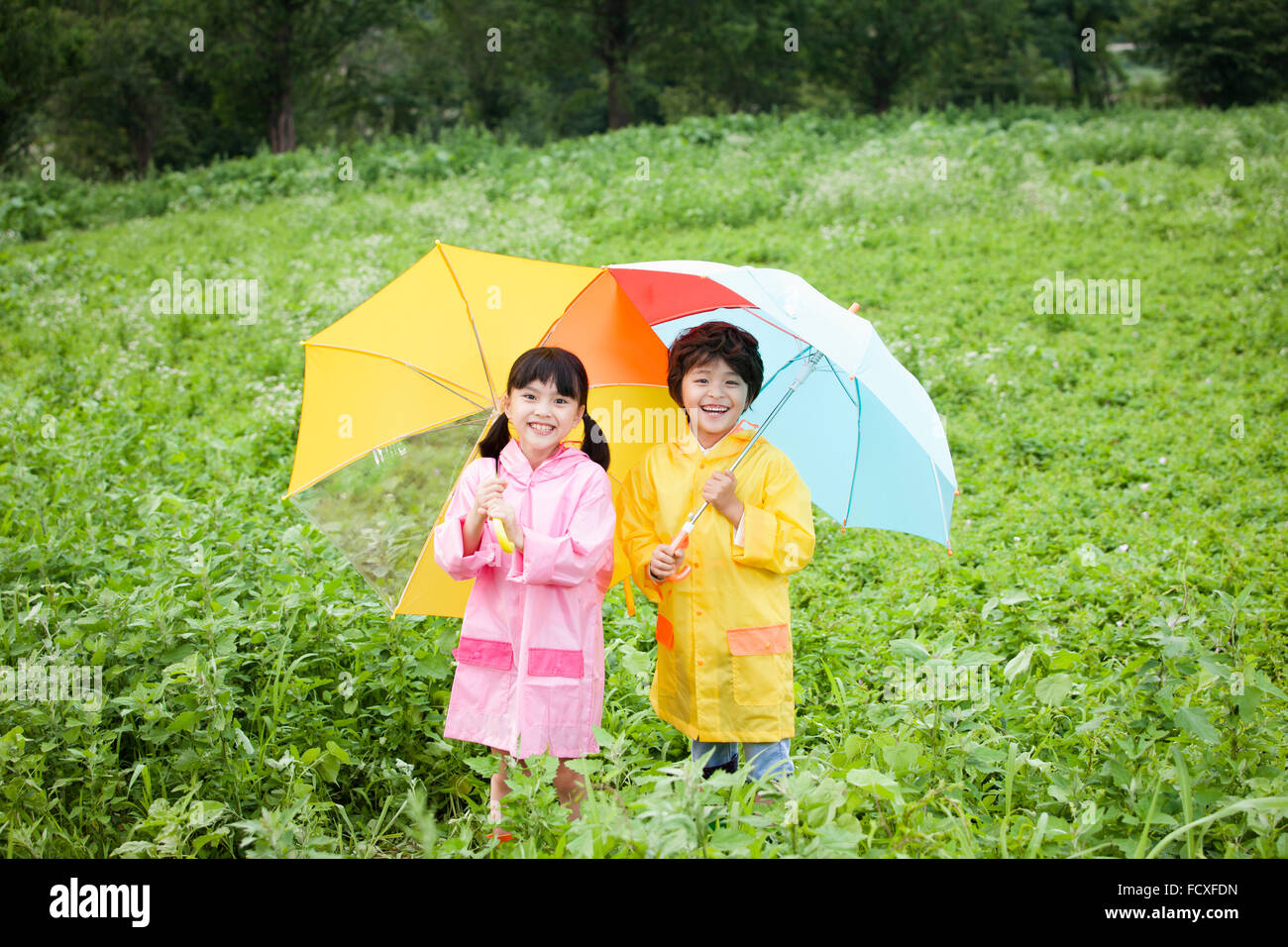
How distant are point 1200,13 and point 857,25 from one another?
10234 millimetres

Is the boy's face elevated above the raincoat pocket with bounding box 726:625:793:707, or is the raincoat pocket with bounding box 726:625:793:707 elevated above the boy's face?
the boy's face

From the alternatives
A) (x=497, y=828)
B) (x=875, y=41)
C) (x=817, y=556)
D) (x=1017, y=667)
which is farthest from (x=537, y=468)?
(x=875, y=41)

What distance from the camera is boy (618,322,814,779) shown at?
9.92 feet

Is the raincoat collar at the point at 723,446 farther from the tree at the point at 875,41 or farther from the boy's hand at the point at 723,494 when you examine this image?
the tree at the point at 875,41

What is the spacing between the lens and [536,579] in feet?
9.50

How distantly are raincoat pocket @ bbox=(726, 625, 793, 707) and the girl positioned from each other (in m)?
0.43

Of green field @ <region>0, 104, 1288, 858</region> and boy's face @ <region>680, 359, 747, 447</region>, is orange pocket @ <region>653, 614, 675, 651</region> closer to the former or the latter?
green field @ <region>0, 104, 1288, 858</region>

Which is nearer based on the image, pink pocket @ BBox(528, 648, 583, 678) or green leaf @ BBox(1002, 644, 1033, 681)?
pink pocket @ BBox(528, 648, 583, 678)

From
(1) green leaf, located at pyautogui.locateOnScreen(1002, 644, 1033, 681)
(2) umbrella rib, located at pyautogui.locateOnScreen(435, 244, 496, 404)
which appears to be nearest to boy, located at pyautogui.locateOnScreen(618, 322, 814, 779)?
(2) umbrella rib, located at pyautogui.locateOnScreen(435, 244, 496, 404)

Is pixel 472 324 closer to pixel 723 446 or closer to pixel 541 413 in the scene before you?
pixel 541 413

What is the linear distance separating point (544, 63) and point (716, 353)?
93.7 feet

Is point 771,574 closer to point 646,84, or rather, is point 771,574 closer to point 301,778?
point 301,778

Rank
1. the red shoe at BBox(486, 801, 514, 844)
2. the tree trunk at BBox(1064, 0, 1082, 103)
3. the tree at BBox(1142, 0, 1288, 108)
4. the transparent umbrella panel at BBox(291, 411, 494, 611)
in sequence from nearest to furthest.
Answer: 1. the red shoe at BBox(486, 801, 514, 844)
2. the transparent umbrella panel at BBox(291, 411, 494, 611)
3. the tree at BBox(1142, 0, 1288, 108)
4. the tree trunk at BBox(1064, 0, 1082, 103)
